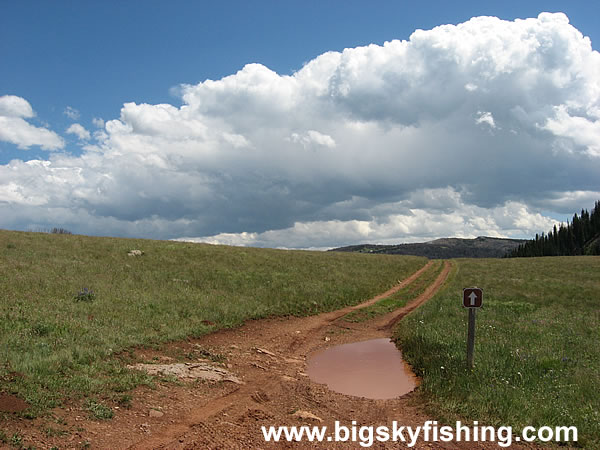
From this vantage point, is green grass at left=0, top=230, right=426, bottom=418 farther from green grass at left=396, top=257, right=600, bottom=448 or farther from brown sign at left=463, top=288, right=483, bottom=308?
brown sign at left=463, top=288, right=483, bottom=308

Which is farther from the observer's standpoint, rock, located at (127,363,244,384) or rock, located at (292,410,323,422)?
rock, located at (127,363,244,384)

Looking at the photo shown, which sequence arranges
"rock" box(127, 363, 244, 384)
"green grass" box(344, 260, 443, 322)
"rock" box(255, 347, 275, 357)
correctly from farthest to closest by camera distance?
"green grass" box(344, 260, 443, 322) < "rock" box(255, 347, 275, 357) < "rock" box(127, 363, 244, 384)

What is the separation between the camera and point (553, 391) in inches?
400

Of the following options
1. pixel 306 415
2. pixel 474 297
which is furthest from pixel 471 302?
pixel 306 415

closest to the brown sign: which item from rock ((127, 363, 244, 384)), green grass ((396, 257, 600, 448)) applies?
green grass ((396, 257, 600, 448))

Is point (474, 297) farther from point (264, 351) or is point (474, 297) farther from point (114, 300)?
point (114, 300)

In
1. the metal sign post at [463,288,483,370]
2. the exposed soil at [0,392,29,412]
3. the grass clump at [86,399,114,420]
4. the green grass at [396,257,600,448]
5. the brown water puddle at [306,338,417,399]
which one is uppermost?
the metal sign post at [463,288,483,370]

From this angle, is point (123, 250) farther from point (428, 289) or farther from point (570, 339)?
point (570, 339)

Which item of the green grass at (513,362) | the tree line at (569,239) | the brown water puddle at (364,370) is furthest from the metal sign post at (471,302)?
the tree line at (569,239)

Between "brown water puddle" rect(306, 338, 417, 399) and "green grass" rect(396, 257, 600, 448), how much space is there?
58 centimetres

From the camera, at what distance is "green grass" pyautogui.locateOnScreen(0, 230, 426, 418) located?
9531mm

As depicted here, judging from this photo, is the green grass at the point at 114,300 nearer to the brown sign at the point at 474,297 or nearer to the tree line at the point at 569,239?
the brown sign at the point at 474,297

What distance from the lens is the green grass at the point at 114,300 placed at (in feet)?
31.3

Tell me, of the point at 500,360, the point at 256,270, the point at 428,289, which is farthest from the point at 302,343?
the point at 428,289
